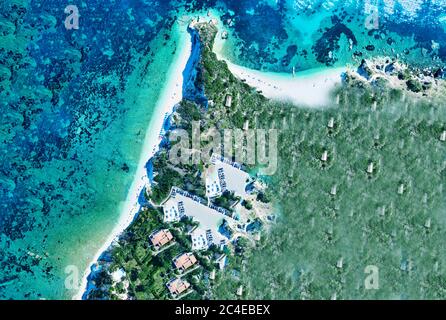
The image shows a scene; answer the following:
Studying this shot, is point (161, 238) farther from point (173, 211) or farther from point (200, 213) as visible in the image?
point (200, 213)

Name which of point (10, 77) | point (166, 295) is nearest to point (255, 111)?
point (166, 295)

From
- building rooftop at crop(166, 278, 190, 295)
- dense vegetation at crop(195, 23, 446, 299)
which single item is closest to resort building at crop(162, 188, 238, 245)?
dense vegetation at crop(195, 23, 446, 299)

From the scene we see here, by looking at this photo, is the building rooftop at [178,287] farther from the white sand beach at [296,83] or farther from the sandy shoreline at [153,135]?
the white sand beach at [296,83]

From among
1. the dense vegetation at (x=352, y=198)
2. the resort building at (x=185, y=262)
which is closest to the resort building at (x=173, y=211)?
the resort building at (x=185, y=262)

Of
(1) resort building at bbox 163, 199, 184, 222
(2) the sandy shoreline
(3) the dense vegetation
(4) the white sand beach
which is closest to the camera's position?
(3) the dense vegetation

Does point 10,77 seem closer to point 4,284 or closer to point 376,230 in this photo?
point 4,284

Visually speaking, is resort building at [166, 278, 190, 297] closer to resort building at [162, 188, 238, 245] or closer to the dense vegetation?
the dense vegetation
